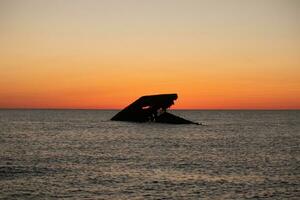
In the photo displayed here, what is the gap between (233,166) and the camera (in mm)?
46625

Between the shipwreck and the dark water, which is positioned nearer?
the dark water

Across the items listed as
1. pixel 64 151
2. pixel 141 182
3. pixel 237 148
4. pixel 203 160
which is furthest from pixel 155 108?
pixel 141 182

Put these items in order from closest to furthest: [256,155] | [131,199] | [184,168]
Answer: [131,199] < [184,168] < [256,155]

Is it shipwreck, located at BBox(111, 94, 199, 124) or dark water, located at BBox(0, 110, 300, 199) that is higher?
shipwreck, located at BBox(111, 94, 199, 124)

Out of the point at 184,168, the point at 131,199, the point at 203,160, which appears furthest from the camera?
the point at 203,160

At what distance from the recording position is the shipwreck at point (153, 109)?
335 ft

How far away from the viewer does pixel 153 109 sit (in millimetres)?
107312

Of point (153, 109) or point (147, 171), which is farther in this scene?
point (153, 109)

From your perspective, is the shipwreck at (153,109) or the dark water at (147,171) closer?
the dark water at (147,171)

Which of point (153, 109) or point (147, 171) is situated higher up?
point (153, 109)

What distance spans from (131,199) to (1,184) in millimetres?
9261

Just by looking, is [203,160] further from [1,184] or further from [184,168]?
[1,184]

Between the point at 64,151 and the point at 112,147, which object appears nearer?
the point at 64,151

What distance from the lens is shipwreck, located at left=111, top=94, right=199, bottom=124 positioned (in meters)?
102
